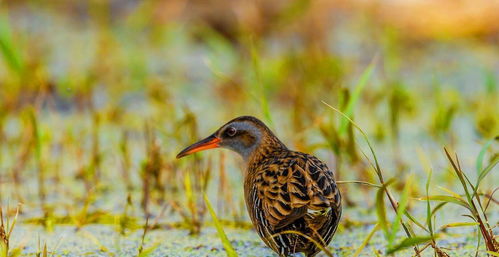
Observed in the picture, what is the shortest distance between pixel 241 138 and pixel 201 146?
210mm

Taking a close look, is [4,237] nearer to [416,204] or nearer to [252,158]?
[252,158]

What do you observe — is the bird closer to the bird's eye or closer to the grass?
the grass

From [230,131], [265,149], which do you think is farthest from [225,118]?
[265,149]

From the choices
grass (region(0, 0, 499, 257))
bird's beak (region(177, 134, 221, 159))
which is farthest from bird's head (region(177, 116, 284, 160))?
grass (region(0, 0, 499, 257))

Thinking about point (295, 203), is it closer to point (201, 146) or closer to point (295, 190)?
point (295, 190)

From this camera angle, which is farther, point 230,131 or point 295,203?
point 230,131

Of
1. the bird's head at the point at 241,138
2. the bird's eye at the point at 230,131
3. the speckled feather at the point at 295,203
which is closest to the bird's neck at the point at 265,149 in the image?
the bird's head at the point at 241,138

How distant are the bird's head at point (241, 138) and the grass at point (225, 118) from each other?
0.18 metres

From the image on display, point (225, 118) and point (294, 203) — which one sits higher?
point (225, 118)

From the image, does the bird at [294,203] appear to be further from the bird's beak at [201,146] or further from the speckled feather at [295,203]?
the bird's beak at [201,146]

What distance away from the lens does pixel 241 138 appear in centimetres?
458

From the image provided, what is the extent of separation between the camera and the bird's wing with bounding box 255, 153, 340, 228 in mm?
3490

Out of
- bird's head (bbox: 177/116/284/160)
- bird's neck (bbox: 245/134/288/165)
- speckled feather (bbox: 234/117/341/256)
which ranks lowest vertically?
speckled feather (bbox: 234/117/341/256)

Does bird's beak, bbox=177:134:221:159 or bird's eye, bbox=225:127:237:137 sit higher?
bird's eye, bbox=225:127:237:137
